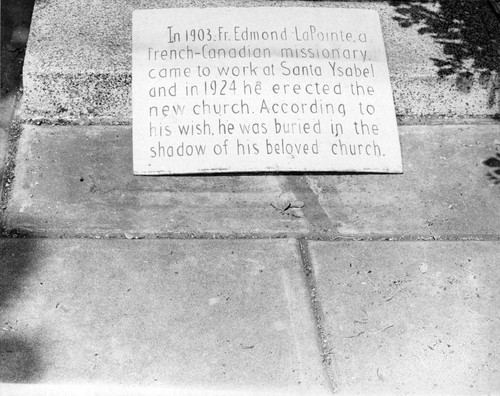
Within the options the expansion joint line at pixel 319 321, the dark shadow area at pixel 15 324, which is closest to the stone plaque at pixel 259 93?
the expansion joint line at pixel 319 321

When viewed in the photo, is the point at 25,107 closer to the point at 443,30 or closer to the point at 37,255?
the point at 37,255

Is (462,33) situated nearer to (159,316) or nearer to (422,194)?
(422,194)

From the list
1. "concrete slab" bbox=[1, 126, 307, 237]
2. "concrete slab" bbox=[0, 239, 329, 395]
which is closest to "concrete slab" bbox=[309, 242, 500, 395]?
"concrete slab" bbox=[0, 239, 329, 395]

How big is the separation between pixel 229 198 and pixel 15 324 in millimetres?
1026

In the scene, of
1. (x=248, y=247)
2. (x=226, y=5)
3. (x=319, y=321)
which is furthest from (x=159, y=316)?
(x=226, y=5)

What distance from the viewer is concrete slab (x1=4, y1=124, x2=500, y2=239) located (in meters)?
3.24

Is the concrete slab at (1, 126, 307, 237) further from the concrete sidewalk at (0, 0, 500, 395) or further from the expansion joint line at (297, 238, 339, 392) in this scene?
the expansion joint line at (297, 238, 339, 392)

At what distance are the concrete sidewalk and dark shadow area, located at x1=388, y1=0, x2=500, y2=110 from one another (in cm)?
Answer: 1

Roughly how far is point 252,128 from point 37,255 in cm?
109

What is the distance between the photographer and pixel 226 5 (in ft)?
12.6

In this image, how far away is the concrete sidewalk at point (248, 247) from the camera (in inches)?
109

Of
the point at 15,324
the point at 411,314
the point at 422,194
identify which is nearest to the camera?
the point at 15,324

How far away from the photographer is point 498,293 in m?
3.07

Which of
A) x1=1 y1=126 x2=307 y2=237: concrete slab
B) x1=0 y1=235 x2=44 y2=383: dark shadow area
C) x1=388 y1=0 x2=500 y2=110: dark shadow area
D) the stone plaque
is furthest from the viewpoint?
x1=388 y1=0 x2=500 y2=110: dark shadow area
